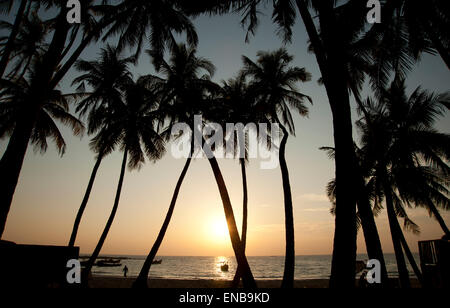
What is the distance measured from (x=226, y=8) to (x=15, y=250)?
9.39m

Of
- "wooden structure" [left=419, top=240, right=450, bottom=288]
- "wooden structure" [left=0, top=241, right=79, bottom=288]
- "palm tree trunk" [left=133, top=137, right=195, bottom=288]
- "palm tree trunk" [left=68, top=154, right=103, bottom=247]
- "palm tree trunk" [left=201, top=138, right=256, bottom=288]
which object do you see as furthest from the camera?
"palm tree trunk" [left=68, top=154, right=103, bottom=247]

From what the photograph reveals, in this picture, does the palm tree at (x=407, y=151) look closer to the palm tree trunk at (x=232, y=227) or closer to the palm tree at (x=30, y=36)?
the palm tree trunk at (x=232, y=227)

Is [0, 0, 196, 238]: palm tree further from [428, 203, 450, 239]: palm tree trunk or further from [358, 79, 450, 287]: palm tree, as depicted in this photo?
[428, 203, 450, 239]: palm tree trunk

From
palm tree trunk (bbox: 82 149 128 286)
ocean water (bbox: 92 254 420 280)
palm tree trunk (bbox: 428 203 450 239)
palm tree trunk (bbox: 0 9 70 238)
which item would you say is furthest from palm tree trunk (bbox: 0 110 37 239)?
ocean water (bbox: 92 254 420 280)

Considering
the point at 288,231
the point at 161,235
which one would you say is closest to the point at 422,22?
the point at 288,231

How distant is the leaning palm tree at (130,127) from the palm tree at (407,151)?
1329cm

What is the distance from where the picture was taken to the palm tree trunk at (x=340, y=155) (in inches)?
188

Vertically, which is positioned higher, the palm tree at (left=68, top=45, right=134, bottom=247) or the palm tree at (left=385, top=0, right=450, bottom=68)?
the palm tree at (left=68, top=45, right=134, bottom=247)

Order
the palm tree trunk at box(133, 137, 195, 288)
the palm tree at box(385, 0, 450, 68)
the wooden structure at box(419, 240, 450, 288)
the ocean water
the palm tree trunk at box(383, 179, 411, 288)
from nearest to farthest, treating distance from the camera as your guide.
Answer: the wooden structure at box(419, 240, 450, 288) → the palm tree at box(385, 0, 450, 68) → the palm tree trunk at box(383, 179, 411, 288) → the palm tree trunk at box(133, 137, 195, 288) → the ocean water

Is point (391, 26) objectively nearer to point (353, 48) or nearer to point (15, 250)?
point (353, 48)

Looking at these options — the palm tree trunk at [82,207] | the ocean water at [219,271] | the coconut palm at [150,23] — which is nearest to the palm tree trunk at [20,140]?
the coconut palm at [150,23]

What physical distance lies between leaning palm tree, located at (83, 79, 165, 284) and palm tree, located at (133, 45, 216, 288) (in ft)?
4.20

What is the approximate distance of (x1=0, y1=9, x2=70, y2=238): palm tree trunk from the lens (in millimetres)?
5484
